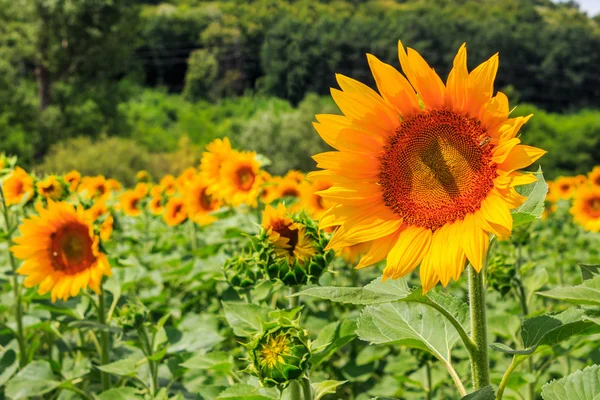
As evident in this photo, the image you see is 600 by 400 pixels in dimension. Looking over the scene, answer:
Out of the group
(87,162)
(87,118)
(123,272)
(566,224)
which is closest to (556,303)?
(123,272)

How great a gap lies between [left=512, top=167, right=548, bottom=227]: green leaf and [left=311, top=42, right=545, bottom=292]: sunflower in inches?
1.4

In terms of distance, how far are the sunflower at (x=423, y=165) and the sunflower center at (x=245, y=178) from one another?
A: 1.80 metres

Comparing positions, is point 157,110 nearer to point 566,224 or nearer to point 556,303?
point 566,224

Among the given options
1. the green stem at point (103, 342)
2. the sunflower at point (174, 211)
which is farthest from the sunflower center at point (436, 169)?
the sunflower at point (174, 211)

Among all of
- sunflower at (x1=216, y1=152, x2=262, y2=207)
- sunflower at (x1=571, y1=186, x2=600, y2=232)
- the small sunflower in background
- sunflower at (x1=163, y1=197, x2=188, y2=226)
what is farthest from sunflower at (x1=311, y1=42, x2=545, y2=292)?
sunflower at (x1=571, y1=186, x2=600, y2=232)

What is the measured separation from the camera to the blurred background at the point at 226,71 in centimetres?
706

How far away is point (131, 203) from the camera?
4496mm

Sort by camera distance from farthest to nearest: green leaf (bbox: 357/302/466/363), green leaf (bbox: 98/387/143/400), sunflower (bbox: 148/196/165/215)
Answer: sunflower (bbox: 148/196/165/215)
green leaf (bbox: 98/387/143/400)
green leaf (bbox: 357/302/466/363)

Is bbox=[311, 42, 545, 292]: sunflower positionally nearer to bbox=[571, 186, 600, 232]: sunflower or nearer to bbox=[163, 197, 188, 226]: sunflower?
bbox=[163, 197, 188, 226]: sunflower

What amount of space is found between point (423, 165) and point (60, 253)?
1248 millimetres

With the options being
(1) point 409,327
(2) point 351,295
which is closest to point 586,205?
(1) point 409,327

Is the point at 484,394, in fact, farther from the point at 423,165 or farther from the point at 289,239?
the point at 289,239

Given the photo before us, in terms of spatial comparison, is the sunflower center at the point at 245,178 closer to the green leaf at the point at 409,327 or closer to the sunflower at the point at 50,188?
the sunflower at the point at 50,188

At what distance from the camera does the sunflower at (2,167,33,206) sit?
2309 mm
